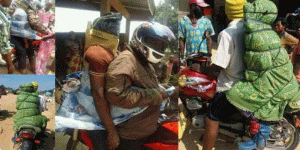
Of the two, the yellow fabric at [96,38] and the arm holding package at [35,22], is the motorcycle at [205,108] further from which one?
the arm holding package at [35,22]

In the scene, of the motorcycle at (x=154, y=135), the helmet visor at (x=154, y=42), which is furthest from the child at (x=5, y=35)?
the helmet visor at (x=154, y=42)

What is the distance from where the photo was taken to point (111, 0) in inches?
69.4

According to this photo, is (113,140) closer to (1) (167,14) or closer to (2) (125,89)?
(2) (125,89)

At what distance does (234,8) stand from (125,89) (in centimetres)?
152

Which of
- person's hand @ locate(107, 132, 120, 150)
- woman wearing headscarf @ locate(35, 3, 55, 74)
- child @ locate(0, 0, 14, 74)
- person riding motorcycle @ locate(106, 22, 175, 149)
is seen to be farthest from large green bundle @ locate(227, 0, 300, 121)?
child @ locate(0, 0, 14, 74)

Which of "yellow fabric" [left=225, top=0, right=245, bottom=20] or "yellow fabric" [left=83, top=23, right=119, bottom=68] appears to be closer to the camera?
"yellow fabric" [left=83, top=23, right=119, bottom=68]

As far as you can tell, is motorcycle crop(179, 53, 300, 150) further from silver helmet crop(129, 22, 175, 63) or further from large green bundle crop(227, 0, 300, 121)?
silver helmet crop(129, 22, 175, 63)

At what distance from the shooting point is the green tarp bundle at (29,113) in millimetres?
2365

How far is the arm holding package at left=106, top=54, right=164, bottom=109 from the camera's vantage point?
1.71 metres

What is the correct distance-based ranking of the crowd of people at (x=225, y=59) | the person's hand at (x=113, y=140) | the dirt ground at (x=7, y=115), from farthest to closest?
1. the crowd of people at (x=225, y=59)
2. the dirt ground at (x=7, y=115)
3. the person's hand at (x=113, y=140)

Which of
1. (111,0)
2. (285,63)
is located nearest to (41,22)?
(111,0)

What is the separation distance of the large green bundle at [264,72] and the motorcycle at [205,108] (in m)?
0.33

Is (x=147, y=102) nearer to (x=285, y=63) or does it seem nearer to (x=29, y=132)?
(x=29, y=132)

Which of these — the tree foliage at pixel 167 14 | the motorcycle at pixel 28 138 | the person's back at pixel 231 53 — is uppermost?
the tree foliage at pixel 167 14
